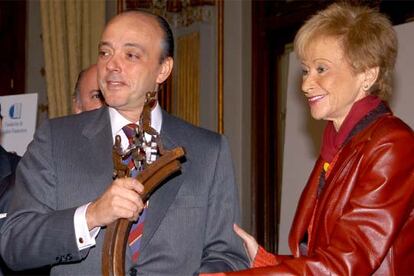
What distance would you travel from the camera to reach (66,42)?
5.83 metres

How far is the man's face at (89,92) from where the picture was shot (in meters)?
3.62

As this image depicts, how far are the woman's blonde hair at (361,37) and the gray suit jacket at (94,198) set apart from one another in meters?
0.49

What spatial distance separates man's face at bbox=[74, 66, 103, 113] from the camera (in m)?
3.62

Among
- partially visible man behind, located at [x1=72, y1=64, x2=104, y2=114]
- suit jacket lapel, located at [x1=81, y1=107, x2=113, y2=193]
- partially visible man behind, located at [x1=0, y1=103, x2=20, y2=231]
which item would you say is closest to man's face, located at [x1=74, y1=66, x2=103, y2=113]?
partially visible man behind, located at [x1=72, y1=64, x2=104, y2=114]

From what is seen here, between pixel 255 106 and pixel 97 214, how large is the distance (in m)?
3.48

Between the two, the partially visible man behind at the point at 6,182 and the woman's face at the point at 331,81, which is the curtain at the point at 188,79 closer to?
the partially visible man behind at the point at 6,182

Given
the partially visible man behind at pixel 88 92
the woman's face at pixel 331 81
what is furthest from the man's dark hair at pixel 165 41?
the partially visible man behind at pixel 88 92

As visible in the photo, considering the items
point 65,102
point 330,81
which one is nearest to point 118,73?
point 330,81

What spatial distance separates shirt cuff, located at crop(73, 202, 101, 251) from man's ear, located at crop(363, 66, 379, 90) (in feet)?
2.89

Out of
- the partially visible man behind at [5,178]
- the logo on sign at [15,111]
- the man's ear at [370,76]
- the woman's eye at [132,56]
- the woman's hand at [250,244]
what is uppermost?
the woman's eye at [132,56]

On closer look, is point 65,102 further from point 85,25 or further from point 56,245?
point 56,245

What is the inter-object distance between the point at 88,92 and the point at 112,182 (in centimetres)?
152

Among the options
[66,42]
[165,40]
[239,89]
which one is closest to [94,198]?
[165,40]

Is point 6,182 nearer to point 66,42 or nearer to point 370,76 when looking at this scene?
point 370,76
